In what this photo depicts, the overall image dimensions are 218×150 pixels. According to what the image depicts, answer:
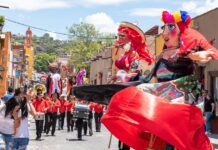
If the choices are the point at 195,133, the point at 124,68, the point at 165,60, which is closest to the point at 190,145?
the point at 195,133

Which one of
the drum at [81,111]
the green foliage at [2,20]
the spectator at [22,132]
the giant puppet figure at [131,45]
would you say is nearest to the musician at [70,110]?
the drum at [81,111]

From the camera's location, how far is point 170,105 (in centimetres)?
521

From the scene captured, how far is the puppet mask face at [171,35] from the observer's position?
5836 millimetres

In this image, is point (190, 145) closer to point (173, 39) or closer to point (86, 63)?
point (173, 39)

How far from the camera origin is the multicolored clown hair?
586cm

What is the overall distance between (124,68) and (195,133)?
216 cm

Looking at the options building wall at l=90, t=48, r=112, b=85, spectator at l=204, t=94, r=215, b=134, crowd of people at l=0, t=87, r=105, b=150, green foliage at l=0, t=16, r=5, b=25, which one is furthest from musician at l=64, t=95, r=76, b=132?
building wall at l=90, t=48, r=112, b=85

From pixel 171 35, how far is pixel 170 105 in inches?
38.4

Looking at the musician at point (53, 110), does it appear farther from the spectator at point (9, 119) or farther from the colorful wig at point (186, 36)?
the colorful wig at point (186, 36)

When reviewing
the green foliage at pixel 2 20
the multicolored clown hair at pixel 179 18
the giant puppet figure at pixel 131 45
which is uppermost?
the green foliage at pixel 2 20

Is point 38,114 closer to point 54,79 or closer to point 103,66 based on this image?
point 54,79

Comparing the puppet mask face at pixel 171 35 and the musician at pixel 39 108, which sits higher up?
the puppet mask face at pixel 171 35

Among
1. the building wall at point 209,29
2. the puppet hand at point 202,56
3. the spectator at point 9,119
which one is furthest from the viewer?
the building wall at point 209,29

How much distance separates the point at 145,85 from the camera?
5480 millimetres
